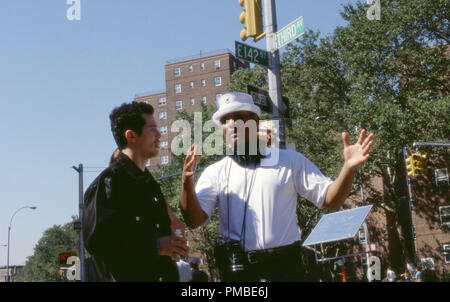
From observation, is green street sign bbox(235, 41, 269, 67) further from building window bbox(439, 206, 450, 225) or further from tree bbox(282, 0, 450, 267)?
building window bbox(439, 206, 450, 225)

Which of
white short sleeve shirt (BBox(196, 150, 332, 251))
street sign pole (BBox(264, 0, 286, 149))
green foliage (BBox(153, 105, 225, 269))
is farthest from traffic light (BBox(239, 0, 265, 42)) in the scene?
green foliage (BBox(153, 105, 225, 269))

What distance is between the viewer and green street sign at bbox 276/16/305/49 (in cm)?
814

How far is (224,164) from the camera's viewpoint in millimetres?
3316

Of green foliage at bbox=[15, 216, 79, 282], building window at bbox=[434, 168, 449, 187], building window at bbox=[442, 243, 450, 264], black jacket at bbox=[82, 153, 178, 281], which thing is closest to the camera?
black jacket at bbox=[82, 153, 178, 281]

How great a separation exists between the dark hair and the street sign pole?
5.55 m

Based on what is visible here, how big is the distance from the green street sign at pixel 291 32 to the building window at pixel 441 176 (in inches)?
1457

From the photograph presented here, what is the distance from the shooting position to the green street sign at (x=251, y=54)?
26.8 feet

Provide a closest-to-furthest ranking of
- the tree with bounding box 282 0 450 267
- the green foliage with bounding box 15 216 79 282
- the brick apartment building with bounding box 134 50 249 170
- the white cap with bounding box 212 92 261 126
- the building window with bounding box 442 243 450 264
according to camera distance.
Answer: the white cap with bounding box 212 92 261 126
the tree with bounding box 282 0 450 267
the building window with bounding box 442 243 450 264
the brick apartment building with bounding box 134 50 249 170
the green foliage with bounding box 15 216 79 282

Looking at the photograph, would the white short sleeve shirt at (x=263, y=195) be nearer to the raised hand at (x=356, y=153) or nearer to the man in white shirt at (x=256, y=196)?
the man in white shirt at (x=256, y=196)

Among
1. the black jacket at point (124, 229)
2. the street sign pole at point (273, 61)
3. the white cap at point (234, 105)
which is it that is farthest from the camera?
the street sign pole at point (273, 61)

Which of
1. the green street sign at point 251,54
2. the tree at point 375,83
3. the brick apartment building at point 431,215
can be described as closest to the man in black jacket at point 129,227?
the green street sign at point 251,54

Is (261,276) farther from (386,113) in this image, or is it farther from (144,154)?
(386,113)
